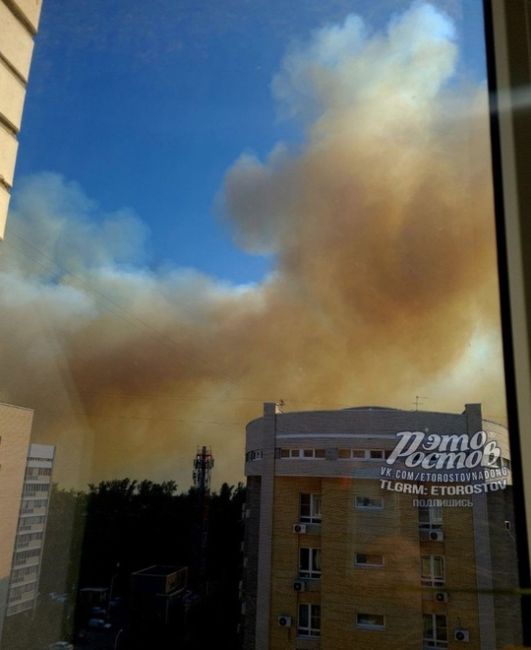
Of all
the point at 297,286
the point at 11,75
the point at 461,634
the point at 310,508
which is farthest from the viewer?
the point at 11,75

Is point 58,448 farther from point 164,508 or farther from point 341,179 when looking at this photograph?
point 341,179

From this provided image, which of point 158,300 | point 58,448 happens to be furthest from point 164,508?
point 158,300

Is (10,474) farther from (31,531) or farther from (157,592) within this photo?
(157,592)

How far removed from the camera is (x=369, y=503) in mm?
805

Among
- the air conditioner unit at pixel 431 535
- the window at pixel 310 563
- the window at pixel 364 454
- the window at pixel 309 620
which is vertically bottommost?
the window at pixel 309 620

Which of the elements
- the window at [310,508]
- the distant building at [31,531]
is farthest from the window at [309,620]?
the distant building at [31,531]

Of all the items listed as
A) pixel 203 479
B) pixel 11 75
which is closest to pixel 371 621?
pixel 203 479

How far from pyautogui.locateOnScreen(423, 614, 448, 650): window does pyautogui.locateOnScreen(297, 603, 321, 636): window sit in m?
0.14

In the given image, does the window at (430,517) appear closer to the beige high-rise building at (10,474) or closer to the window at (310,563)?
the window at (310,563)

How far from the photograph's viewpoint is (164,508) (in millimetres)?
964

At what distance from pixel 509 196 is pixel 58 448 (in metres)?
0.82

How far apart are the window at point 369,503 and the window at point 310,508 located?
0.19 feet

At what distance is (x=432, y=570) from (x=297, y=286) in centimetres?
46

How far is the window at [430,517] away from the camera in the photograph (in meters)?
0.78
